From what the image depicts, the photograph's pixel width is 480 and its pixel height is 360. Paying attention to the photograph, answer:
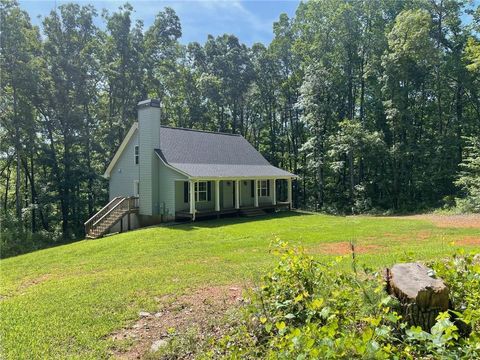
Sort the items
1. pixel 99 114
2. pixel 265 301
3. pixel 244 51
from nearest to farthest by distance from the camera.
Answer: pixel 265 301
pixel 99 114
pixel 244 51

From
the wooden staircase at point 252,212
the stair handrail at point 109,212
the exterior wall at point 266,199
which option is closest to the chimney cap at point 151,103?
the stair handrail at point 109,212

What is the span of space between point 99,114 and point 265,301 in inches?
1179

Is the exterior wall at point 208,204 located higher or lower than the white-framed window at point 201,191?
lower

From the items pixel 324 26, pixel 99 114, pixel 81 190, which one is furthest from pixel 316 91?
pixel 81 190

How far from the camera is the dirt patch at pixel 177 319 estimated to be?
439cm

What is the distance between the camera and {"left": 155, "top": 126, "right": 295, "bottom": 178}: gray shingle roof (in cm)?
2088

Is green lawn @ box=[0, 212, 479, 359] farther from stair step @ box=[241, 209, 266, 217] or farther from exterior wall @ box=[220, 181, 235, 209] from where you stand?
exterior wall @ box=[220, 181, 235, 209]

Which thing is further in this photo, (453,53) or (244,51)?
(244,51)

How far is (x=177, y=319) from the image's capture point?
5.09 meters

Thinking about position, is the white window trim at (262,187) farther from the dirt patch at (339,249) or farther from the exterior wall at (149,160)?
the dirt patch at (339,249)

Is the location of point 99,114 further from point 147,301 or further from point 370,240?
point 147,301

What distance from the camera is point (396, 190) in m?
28.9

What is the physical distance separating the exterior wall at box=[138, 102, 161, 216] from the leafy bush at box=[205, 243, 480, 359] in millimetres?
17017

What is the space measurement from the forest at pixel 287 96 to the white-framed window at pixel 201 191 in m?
9.88
